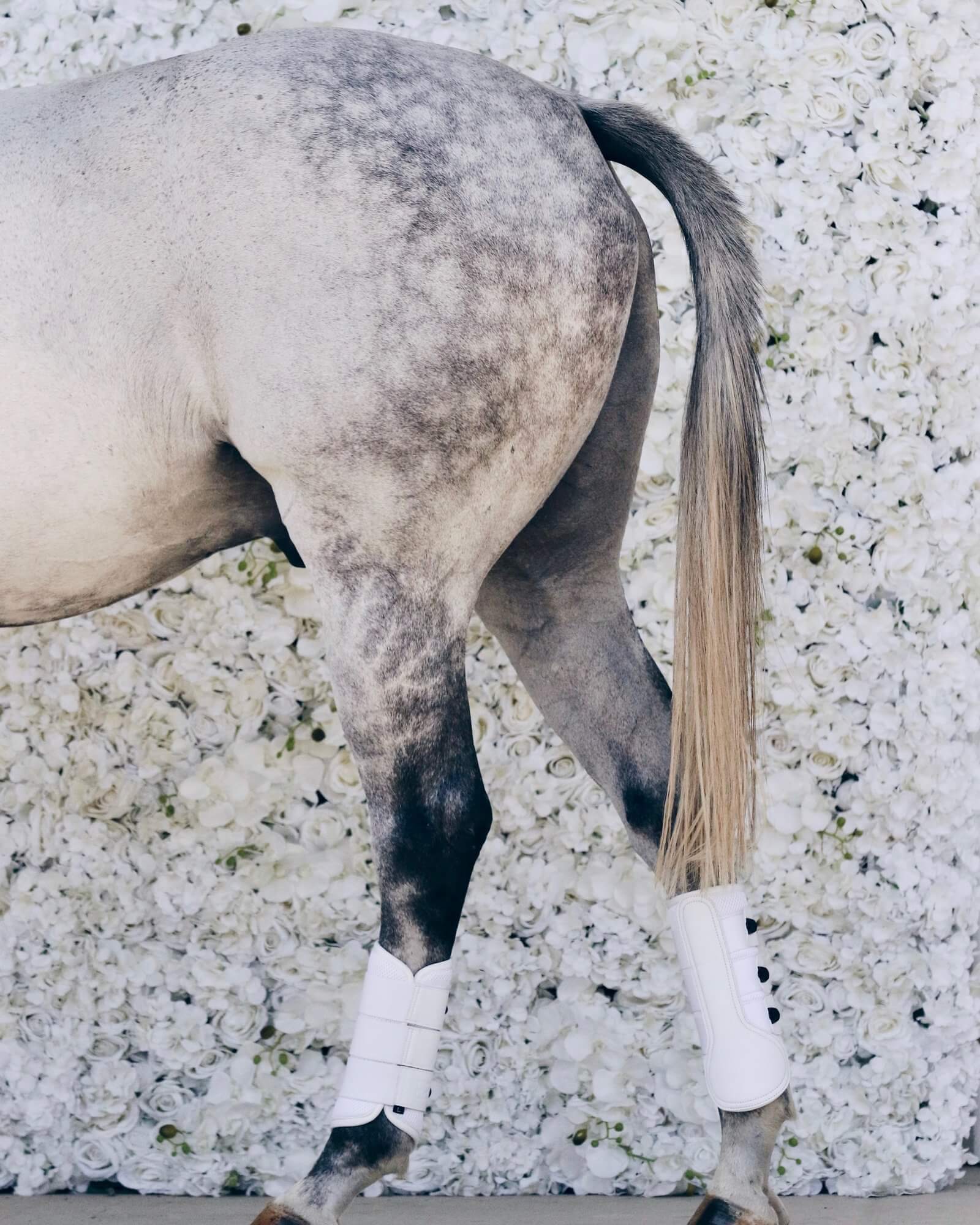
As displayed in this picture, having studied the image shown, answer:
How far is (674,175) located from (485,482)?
48cm

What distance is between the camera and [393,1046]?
4.05 ft

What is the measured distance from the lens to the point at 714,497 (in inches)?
53.5

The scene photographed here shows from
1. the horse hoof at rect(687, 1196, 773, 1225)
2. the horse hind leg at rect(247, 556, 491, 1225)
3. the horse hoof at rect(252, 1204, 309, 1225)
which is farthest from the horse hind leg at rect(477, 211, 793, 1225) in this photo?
the horse hoof at rect(252, 1204, 309, 1225)

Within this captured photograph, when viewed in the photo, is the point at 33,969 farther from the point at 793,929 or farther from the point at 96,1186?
the point at 793,929

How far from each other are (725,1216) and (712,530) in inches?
29.1

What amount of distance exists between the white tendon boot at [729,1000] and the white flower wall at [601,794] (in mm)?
676

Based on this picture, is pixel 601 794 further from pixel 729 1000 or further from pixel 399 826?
pixel 399 826

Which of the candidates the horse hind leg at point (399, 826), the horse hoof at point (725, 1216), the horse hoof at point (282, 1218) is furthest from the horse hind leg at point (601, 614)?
the horse hoof at point (282, 1218)

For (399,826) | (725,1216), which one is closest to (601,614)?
(399,826)

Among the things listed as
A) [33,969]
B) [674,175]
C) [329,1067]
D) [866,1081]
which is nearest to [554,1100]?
[329,1067]

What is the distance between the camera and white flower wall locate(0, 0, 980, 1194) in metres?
2.01

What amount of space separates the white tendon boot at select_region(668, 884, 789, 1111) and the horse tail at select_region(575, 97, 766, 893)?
3 centimetres

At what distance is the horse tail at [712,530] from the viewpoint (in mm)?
1336

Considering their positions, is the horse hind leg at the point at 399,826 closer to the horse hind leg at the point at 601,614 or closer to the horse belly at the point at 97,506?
the horse belly at the point at 97,506
